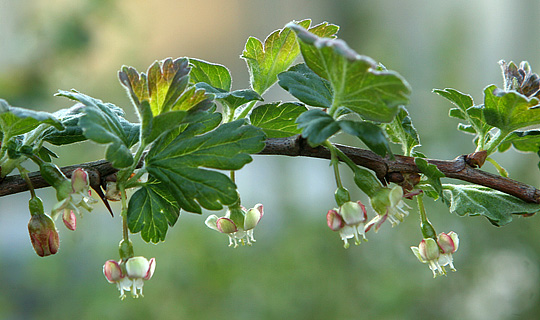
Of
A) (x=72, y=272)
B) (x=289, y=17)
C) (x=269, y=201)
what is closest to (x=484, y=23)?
(x=289, y=17)

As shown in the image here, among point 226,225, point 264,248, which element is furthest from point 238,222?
point 264,248

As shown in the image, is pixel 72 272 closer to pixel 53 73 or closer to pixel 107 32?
pixel 53 73

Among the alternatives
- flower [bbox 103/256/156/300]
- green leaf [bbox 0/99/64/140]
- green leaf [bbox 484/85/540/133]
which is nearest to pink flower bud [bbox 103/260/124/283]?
flower [bbox 103/256/156/300]

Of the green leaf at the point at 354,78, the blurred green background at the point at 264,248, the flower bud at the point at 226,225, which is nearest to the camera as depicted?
the green leaf at the point at 354,78

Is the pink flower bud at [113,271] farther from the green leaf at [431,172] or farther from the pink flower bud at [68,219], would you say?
the green leaf at [431,172]

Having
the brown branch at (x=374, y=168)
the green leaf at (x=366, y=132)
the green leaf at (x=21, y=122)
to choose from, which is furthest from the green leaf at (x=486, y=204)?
the green leaf at (x=21, y=122)

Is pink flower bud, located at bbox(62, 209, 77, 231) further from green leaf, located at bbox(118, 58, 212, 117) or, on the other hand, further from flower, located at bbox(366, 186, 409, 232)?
flower, located at bbox(366, 186, 409, 232)
